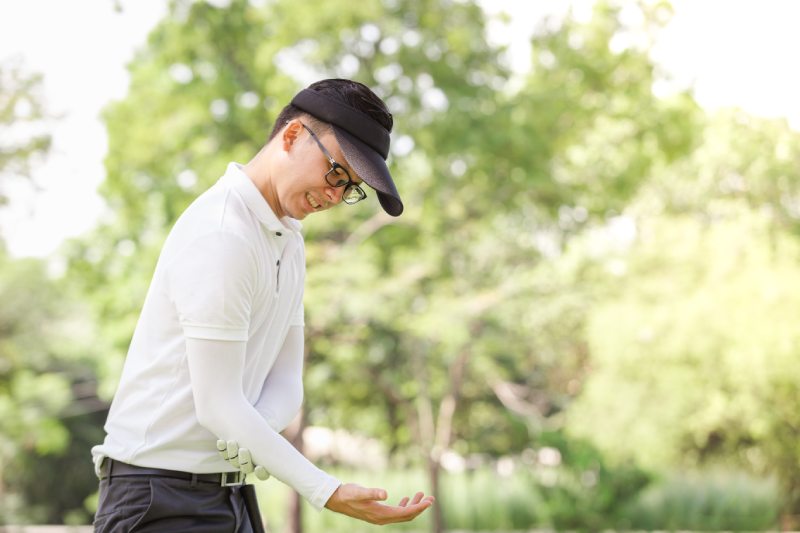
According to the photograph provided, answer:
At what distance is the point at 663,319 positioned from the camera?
17.0 m

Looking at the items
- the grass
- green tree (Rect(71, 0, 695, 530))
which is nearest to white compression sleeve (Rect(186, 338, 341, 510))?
green tree (Rect(71, 0, 695, 530))

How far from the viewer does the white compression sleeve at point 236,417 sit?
64.8 inches

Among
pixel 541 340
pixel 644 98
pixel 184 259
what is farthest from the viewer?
pixel 541 340

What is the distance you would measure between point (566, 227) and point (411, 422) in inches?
184

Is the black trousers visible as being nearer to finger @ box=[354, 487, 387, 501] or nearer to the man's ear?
finger @ box=[354, 487, 387, 501]

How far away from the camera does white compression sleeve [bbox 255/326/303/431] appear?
189cm

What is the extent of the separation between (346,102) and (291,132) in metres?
0.11

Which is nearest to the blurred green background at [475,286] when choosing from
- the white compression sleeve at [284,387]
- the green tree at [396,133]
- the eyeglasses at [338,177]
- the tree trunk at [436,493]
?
the green tree at [396,133]

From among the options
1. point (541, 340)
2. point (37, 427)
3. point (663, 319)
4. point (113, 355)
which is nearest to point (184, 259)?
point (37, 427)

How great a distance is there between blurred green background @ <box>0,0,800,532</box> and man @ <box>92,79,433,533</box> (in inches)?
314

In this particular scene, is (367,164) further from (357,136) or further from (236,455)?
(236,455)

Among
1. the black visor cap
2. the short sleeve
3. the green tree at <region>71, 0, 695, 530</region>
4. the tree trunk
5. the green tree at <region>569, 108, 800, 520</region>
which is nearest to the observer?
the short sleeve

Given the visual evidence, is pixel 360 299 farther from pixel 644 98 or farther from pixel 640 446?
pixel 640 446

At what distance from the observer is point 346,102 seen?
1768mm
